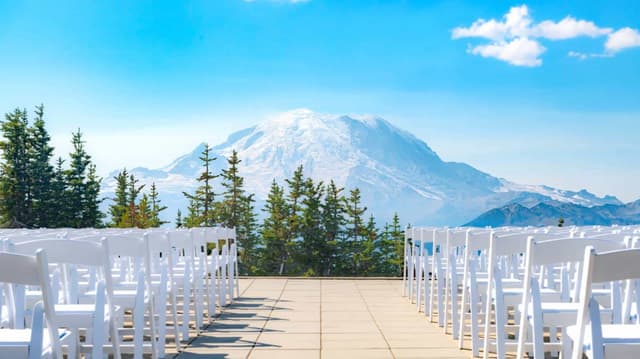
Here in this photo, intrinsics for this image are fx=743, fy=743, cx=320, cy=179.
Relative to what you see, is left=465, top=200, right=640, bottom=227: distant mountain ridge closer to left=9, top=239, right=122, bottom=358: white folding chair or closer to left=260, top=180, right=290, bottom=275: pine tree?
left=260, top=180, right=290, bottom=275: pine tree

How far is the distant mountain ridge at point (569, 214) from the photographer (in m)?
96.8

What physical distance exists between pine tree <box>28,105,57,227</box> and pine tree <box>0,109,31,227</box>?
0.17 m

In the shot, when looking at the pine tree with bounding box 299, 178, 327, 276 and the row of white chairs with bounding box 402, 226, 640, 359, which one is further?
the pine tree with bounding box 299, 178, 327, 276

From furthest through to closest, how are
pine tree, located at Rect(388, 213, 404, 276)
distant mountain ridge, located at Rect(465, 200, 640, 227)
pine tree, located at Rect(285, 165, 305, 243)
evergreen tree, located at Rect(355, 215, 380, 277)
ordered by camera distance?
distant mountain ridge, located at Rect(465, 200, 640, 227), pine tree, located at Rect(388, 213, 404, 276), pine tree, located at Rect(285, 165, 305, 243), evergreen tree, located at Rect(355, 215, 380, 277)

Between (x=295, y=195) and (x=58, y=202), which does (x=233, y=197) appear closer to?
(x=295, y=195)

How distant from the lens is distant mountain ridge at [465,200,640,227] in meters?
96.8

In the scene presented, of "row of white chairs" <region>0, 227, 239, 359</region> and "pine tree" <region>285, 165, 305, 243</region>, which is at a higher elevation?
"pine tree" <region>285, 165, 305, 243</region>

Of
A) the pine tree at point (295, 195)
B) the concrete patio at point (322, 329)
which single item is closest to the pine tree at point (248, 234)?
the pine tree at point (295, 195)

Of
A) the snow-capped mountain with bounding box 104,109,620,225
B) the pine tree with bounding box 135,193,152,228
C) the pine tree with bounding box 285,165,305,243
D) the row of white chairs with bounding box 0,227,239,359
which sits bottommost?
the row of white chairs with bounding box 0,227,239,359

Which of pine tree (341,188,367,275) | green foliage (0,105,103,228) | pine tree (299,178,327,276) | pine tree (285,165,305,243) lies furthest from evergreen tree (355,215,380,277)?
green foliage (0,105,103,228)

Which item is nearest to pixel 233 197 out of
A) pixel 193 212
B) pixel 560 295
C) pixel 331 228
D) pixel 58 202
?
pixel 193 212

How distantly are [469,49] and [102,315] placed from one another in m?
74.4

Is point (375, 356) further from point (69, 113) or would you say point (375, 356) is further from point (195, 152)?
point (195, 152)

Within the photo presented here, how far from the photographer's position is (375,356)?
5504mm
